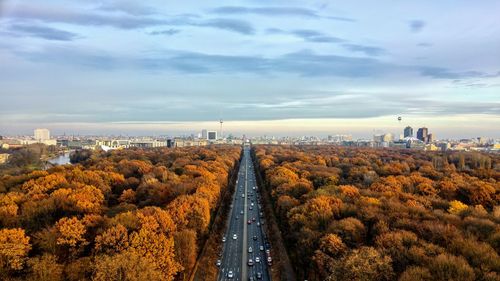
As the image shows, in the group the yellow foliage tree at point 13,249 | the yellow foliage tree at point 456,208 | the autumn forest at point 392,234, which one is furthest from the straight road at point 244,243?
the yellow foliage tree at point 456,208

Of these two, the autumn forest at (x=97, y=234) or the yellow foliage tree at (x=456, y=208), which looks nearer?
the autumn forest at (x=97, y=234)

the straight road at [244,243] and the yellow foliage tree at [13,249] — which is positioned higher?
the yellow foliage tree at [13,249]

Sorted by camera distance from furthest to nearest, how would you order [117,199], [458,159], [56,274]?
[458,159]
[117,199]
[56,274]

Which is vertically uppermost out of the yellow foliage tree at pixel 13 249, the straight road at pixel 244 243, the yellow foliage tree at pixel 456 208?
the yellow foliage tree at pixel 456 208

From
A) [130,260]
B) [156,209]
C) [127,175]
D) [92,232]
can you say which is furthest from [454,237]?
[127,175]

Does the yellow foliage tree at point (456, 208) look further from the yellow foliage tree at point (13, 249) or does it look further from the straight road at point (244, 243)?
the yellow foliage tree at point (13, 249)

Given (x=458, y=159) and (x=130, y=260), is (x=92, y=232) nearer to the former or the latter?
(x=130, y=260)

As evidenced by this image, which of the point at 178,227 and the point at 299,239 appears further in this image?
the point at 178,227

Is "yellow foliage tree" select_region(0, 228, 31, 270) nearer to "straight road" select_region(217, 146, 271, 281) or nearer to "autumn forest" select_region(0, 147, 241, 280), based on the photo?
"autumn forest" select_region(0, 147, 241, 280)

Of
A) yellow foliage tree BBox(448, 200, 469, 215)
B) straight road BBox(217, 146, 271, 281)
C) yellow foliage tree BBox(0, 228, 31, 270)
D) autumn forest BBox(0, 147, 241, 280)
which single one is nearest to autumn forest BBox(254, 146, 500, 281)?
yellow foliage tree BBox(448, 200, 469, 215)
